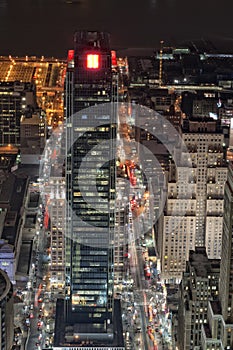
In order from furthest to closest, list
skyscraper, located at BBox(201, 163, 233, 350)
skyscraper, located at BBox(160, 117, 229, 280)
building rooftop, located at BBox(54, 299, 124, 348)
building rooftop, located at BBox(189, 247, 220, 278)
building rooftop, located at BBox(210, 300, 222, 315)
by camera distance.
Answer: skyscraper, located at BBox(160, 117, 229, 280) → building rooftop, located at BBox(54, 299, 124, 348) → building rooftop, located at BBox(189, 247, 220, 278) → building rooftop, located at BBox(210, 300, 222, 315) → skyscraper, located at BBox(201, 163, 233, 350)

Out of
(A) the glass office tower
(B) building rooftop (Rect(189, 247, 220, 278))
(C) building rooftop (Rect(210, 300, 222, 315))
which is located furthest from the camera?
(A) the glass office tower

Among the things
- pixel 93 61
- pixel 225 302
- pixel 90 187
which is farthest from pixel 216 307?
pixel 93 61

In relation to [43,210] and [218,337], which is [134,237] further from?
[218,337]

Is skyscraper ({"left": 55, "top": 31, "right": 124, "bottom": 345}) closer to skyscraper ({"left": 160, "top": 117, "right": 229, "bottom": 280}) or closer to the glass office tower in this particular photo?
the glass office tower

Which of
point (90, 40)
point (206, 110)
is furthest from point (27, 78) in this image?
point (90, 40)

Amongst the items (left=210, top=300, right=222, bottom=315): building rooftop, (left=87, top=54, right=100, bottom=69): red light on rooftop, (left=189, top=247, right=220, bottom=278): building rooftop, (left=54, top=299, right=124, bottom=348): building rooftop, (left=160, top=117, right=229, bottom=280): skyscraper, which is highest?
(left=87, top=54, right=100, bottom=69): red light on rooftop

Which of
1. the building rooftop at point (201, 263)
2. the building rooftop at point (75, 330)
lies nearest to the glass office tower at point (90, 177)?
the building rooftop at point (75, 330)

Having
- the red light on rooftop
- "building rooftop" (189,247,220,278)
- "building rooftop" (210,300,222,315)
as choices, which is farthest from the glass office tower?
"building rooftop" (210,300,222,315)
